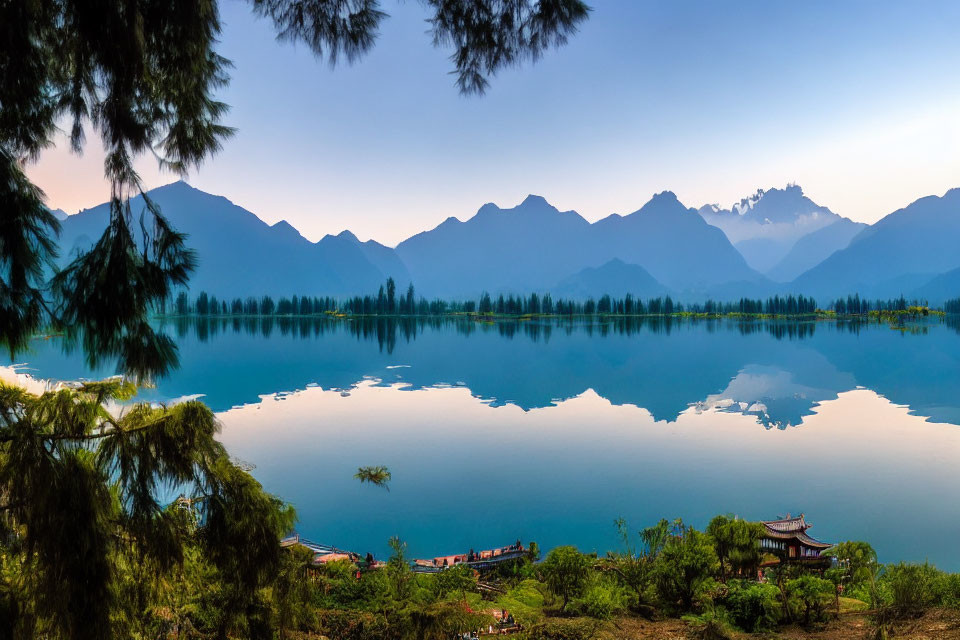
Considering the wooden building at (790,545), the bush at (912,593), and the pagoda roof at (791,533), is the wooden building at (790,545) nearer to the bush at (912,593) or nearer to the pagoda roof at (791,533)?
the pagoda roof at (791,533)

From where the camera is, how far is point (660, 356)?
42094mm

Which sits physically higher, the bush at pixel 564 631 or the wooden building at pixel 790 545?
the bush at pixel 564 631

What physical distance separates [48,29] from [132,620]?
113 inches

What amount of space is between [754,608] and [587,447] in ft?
33.9

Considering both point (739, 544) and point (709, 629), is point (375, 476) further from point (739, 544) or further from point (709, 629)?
point (709, 629)

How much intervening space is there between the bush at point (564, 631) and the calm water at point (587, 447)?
378 centimetres

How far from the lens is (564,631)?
4.33 metres

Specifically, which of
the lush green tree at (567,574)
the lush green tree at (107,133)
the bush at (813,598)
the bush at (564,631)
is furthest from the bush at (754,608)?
the lush green tree at (107,133)

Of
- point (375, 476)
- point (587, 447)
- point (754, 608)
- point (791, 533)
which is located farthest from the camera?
point (587, 447)

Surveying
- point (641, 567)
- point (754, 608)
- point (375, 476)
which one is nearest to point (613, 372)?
point (375, 476)

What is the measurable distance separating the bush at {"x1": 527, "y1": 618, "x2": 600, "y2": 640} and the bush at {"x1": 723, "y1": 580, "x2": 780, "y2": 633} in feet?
5.88

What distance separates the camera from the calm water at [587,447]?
34.8 feet

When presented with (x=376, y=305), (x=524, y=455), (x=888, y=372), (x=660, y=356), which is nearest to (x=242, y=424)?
(x=524, y=455)

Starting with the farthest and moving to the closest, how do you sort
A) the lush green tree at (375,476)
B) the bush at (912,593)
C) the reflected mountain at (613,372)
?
the reflected mountain at (613,372) → the lush green tree at (375,476) → the bush at (912,593)
